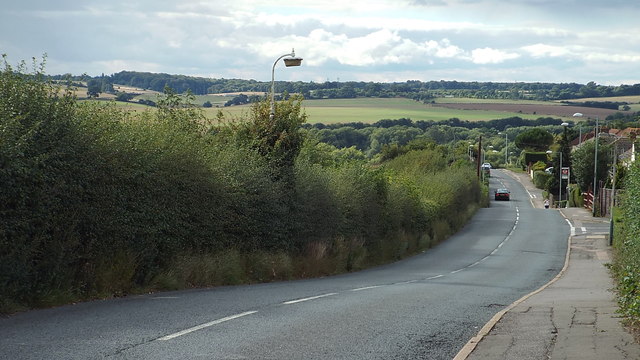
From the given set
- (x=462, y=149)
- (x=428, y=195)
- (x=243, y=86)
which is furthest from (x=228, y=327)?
(x=462, y=149)

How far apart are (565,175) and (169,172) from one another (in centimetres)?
7485

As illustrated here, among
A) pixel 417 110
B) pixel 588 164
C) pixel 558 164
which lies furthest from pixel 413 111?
pixel 588 164

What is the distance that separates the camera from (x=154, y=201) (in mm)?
17266

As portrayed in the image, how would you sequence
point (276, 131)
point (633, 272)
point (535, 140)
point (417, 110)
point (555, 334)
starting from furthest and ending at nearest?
1. point (417, 110)
2. point (535, 140)
3. point (276, 131)
4. point (633, 272)
5. point (555, 334)

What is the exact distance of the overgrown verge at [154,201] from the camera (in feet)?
44.1

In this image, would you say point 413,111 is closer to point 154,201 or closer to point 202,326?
point 154,201

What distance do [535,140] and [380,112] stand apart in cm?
2911

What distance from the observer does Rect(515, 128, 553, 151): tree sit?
489ft

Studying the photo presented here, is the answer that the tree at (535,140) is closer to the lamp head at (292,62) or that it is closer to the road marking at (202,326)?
the lamp head at (292,62)

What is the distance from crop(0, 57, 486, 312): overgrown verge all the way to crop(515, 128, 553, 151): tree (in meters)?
123

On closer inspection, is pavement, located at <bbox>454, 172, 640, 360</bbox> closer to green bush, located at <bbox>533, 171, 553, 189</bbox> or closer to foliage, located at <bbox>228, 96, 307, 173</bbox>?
foliage, located at <bbox>228, 96, 307, 173</bbox>

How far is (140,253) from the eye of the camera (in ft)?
54.6

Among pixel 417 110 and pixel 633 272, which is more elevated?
pixel 633 272

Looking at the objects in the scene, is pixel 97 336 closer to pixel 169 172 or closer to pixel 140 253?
pixel 140 253
